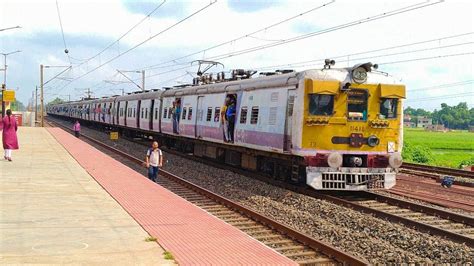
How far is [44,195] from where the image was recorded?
1194cm

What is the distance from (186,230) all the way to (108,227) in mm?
1283

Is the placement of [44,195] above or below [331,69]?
below

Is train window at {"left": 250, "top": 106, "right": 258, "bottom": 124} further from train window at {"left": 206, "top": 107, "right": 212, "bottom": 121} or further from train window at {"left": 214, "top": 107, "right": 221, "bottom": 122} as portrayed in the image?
train window at {"left": 206, "top": 107, "right": 212, "bottom": 121}

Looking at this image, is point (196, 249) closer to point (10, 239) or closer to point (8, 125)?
point (10, 239)

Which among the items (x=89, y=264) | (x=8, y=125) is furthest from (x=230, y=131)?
(x=89, y=264)

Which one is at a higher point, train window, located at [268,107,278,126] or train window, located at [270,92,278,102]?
train window, located at [270,92,278,102]

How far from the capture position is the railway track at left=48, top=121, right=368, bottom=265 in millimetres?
7867

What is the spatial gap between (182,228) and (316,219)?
3.25 metres

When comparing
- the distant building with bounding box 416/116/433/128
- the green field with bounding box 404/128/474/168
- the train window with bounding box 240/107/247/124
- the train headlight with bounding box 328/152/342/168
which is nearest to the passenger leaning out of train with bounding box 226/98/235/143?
the train window with bounding box 240/107/247/124

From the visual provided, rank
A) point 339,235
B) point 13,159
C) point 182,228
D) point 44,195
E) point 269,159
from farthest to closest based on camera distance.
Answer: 1. point 13,159
2. point 269,159
3. point 44,195
4. point 339,235
5. point 182,228

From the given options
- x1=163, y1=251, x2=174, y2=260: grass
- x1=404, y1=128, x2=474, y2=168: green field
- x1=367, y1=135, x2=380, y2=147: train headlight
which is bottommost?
x1=404, y1=128, x2=474, y2=168: green field

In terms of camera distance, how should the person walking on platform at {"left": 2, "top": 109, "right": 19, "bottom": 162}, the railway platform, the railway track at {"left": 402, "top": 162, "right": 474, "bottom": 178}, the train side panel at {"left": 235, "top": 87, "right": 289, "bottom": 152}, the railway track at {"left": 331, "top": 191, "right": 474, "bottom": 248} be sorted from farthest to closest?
the railway track at {"left": 402, "top": 162, "right": 474, "bottom": 178} → the person walking on platform at {"left": 2, "top": 109, "right": 19, "bottom": 162} → the train side panel at {"left": 235, "top": 87, "right": 289, "bottom": 152} → the railway track at {"left": 331, "top": 191, "right": 474, "bottom": 248} → the railway platform

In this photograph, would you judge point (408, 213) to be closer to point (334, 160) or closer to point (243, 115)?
point (334, 160)

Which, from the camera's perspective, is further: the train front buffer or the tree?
the tree
